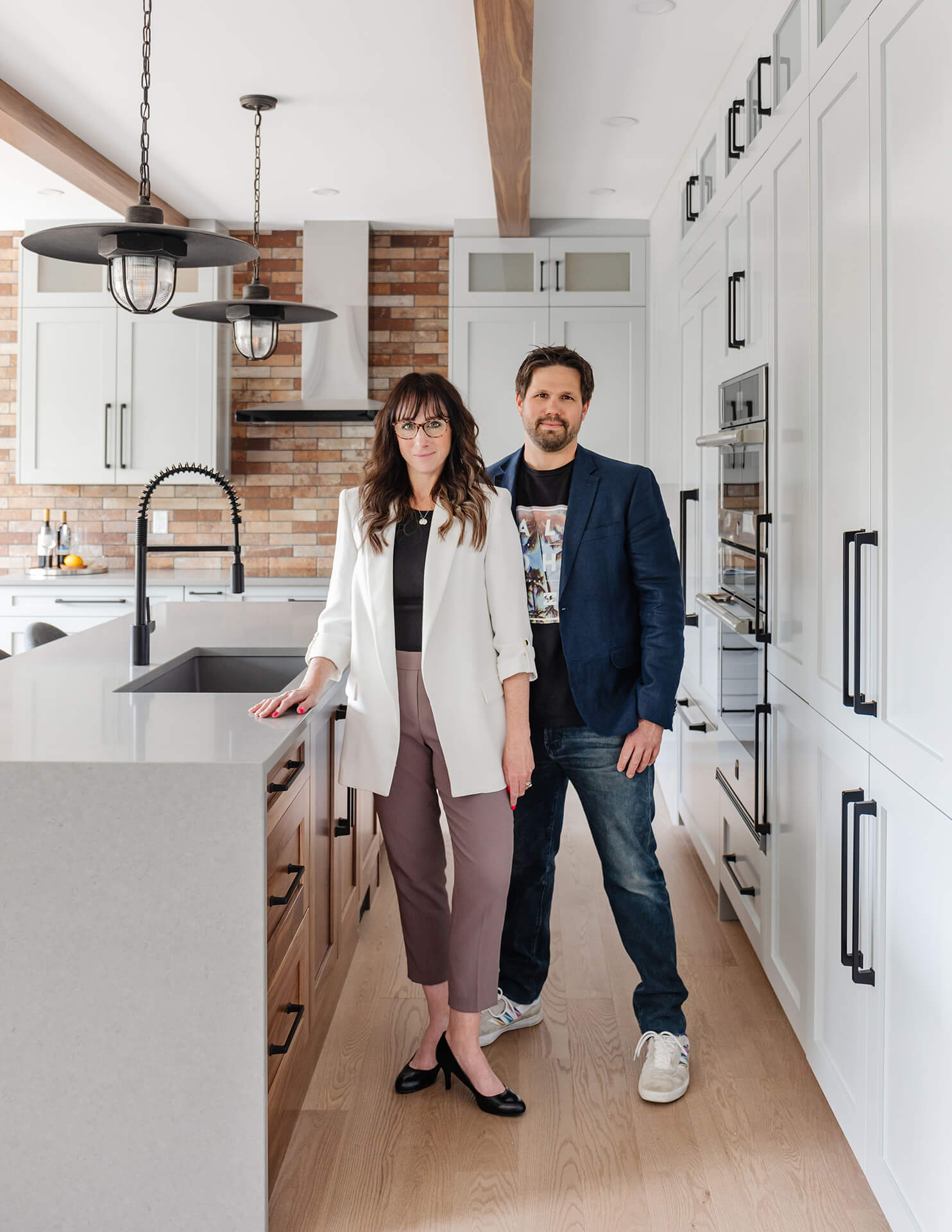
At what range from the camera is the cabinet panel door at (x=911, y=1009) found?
4.86 feet

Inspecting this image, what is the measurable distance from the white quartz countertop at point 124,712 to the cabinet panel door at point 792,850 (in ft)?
3.39

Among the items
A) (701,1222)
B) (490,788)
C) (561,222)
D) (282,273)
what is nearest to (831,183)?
(490,788)

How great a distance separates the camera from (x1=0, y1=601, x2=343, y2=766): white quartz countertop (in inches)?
66.5

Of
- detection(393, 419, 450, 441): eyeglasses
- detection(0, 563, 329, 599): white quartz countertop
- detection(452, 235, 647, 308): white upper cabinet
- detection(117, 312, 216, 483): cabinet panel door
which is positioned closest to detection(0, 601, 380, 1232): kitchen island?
detection(393, 419, 450, 441): eyeglasses

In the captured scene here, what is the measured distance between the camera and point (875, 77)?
1703mm

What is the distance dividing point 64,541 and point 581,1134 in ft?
14.3

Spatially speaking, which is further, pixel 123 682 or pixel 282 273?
pixel 282 273

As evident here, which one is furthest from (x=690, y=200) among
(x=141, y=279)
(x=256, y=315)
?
(x=141, y=279)

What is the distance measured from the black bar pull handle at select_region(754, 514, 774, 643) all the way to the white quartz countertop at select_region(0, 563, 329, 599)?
287 centimetres

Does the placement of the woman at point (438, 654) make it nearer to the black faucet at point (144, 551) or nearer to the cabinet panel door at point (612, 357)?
the black faucet at point (144, 551)

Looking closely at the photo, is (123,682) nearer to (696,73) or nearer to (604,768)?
(604,768)

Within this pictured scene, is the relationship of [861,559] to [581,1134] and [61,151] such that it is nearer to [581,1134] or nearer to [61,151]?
[581,1134]

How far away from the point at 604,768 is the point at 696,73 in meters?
2.32

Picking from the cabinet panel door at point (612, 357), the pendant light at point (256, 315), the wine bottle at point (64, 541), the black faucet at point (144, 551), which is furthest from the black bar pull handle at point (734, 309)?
the wine bottle at point (64, 541)
